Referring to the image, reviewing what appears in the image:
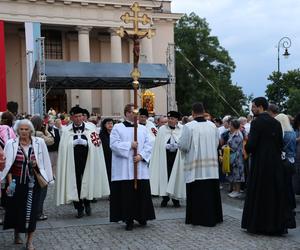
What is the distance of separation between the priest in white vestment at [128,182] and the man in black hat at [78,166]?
1247 mm

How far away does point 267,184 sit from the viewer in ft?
26.4

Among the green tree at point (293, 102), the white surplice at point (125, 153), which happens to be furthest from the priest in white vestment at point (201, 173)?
the green tree at point (293, 102)

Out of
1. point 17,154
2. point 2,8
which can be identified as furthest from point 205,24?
point 17,154

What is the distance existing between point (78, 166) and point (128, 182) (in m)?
1.60

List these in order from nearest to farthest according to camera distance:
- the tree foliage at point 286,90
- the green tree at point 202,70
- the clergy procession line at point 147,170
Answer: the clergy procession line at point 147,170
the green tree at point 202,70
the tree foliage at point 286,90

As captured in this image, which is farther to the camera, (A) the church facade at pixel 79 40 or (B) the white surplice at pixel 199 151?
(A) the church facade at pixel 79 40

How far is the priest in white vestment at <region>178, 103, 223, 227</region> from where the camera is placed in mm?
8953

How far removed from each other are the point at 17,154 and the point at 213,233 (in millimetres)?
3281

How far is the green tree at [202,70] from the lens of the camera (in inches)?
2034

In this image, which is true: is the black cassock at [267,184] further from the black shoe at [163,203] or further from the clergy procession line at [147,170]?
the black shoe at [163,203]

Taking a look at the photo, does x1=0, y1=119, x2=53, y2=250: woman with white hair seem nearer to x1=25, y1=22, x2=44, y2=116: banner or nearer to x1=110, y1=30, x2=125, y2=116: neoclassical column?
x1=25, y1=22, x2=44, y2=116: banner

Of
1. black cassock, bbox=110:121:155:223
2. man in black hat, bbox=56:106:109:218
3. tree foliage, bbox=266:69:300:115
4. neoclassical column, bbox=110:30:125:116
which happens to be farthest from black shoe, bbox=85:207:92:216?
tree foliage, bbox=266:69:300:115

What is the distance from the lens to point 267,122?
810 cm

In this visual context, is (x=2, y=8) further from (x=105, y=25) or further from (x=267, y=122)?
(x=267, y=122)
